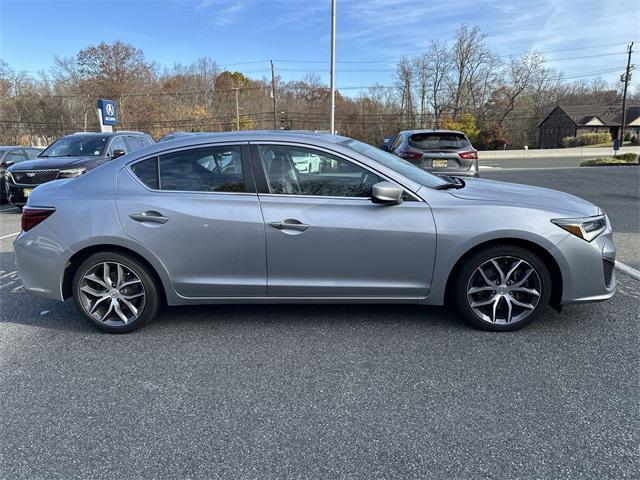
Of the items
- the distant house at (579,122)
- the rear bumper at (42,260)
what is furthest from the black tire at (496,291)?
the distant house at (579,122)

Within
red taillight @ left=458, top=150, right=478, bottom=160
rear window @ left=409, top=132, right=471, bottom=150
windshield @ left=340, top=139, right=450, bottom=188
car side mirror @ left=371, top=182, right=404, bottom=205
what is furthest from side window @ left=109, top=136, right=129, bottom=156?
car side mirror @ left=371, top=182, right=404, bottom=205

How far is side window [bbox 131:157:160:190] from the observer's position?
353 centimetres

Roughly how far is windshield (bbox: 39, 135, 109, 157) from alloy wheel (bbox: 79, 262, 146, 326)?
24.7 feet

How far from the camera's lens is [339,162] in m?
3.44

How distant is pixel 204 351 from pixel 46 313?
190 centimetres

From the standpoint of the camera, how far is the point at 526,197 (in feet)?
11.6

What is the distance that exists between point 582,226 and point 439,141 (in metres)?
5.99

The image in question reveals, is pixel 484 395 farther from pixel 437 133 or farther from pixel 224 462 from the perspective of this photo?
pixel 437 133

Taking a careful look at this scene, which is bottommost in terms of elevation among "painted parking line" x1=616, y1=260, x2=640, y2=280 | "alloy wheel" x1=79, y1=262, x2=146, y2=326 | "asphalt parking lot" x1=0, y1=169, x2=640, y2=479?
"asphalt parking lot" x1=0, y1=169, x2=640, y2=479

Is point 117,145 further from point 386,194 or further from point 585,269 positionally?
point 585,269

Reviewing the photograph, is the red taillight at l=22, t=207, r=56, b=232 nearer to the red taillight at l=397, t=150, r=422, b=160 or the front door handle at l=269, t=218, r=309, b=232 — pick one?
the front door handle at l=269, t=218, r=309, b=232

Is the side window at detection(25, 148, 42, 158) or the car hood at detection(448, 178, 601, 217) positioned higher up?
the side window at detection(25, 148, 42, 158)

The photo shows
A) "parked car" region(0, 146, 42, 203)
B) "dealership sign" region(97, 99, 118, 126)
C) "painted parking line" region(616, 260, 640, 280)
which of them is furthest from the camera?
"dealership sign" region(97, 99, 118, 126)

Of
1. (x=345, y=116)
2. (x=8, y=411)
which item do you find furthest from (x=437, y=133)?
(x=345, y=116)
